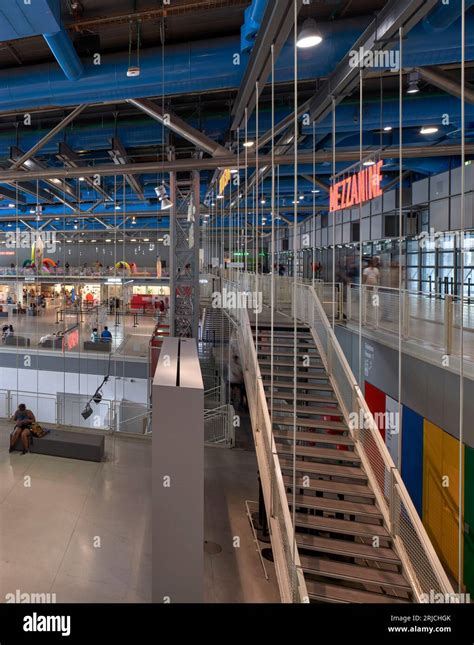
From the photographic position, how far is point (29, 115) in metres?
8.04

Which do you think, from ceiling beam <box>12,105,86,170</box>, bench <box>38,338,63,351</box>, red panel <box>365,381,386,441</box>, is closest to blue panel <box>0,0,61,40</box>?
ceiling beam <box>12,105,86,170</box>

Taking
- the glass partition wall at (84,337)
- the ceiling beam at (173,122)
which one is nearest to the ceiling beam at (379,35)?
the ceiling beam at (173,122)

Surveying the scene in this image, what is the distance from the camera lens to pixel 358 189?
5.98 meters

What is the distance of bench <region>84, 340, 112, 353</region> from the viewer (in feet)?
41.5

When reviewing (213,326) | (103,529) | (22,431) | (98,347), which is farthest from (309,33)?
(213,326)

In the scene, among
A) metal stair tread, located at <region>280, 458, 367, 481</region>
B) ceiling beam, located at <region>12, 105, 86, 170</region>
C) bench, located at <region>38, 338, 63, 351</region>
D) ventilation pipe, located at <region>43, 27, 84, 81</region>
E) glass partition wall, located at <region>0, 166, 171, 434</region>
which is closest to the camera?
ventilation pipe, located at <region>43, 27, 84, 81</region>

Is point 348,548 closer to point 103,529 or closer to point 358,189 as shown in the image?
point 103,529

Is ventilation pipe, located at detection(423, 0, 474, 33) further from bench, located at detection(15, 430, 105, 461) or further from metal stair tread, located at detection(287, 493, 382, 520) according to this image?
bench, located at detection(15, 430, 105, 461)

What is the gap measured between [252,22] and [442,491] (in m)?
5.95

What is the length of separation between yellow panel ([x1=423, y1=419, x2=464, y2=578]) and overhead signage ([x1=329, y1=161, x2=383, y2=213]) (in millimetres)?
3382

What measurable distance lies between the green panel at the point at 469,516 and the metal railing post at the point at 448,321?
3.79 feet

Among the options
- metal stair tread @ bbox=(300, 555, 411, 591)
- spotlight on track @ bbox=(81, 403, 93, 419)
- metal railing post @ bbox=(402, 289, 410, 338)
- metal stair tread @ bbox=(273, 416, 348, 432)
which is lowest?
spotlight on track @ bbox=(81, 403, 93, 419)

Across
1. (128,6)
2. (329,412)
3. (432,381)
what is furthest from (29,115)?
(432,381)

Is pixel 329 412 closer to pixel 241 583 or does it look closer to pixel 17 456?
pixel 241 583
